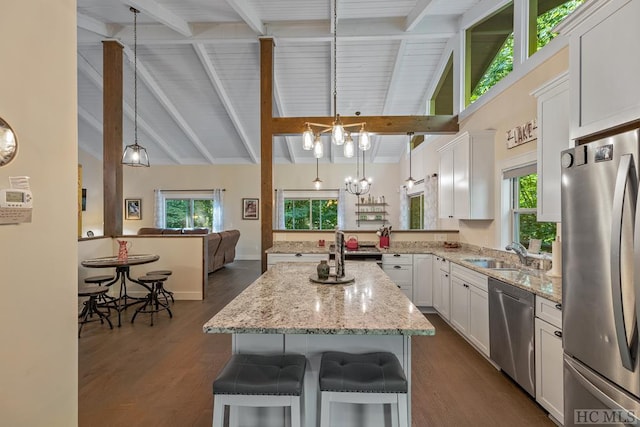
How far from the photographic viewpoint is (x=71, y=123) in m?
1.60

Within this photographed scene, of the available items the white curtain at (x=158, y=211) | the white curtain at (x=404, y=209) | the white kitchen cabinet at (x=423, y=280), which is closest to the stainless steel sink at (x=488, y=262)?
the white kitchen cabinet at (x=423, y=280)

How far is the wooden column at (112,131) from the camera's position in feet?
15.7

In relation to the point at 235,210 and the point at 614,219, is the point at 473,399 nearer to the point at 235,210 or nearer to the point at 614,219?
the point at 614,219

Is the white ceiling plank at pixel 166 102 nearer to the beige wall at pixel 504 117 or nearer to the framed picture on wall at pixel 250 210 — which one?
the framed picture on wall at pixel 250 210

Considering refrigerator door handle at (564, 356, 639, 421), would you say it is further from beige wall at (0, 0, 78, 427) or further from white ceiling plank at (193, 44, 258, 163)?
white ceiling plank at (193, 44, 258, 163)

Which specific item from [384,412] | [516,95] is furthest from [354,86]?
[384,412]

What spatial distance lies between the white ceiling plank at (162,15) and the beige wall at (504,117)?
4.31 metres

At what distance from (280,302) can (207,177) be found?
8.79 metres

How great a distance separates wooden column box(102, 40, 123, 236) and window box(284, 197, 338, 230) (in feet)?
A: 17.3

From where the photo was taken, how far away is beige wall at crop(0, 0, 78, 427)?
1.27 meters

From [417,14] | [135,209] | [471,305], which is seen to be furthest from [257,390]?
[135,209]

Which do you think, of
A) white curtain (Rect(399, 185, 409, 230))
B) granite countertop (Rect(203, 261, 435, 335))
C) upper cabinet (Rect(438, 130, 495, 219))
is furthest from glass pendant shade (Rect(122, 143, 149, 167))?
white curtain (Rect(399, 185, 409, 230))

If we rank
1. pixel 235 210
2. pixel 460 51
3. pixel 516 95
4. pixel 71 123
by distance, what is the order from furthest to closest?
1. pixel 235 210
2. pixel 460 51
3. pixel 516 95
4. pixel 71 123

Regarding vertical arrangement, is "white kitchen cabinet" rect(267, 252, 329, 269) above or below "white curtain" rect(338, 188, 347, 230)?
below
